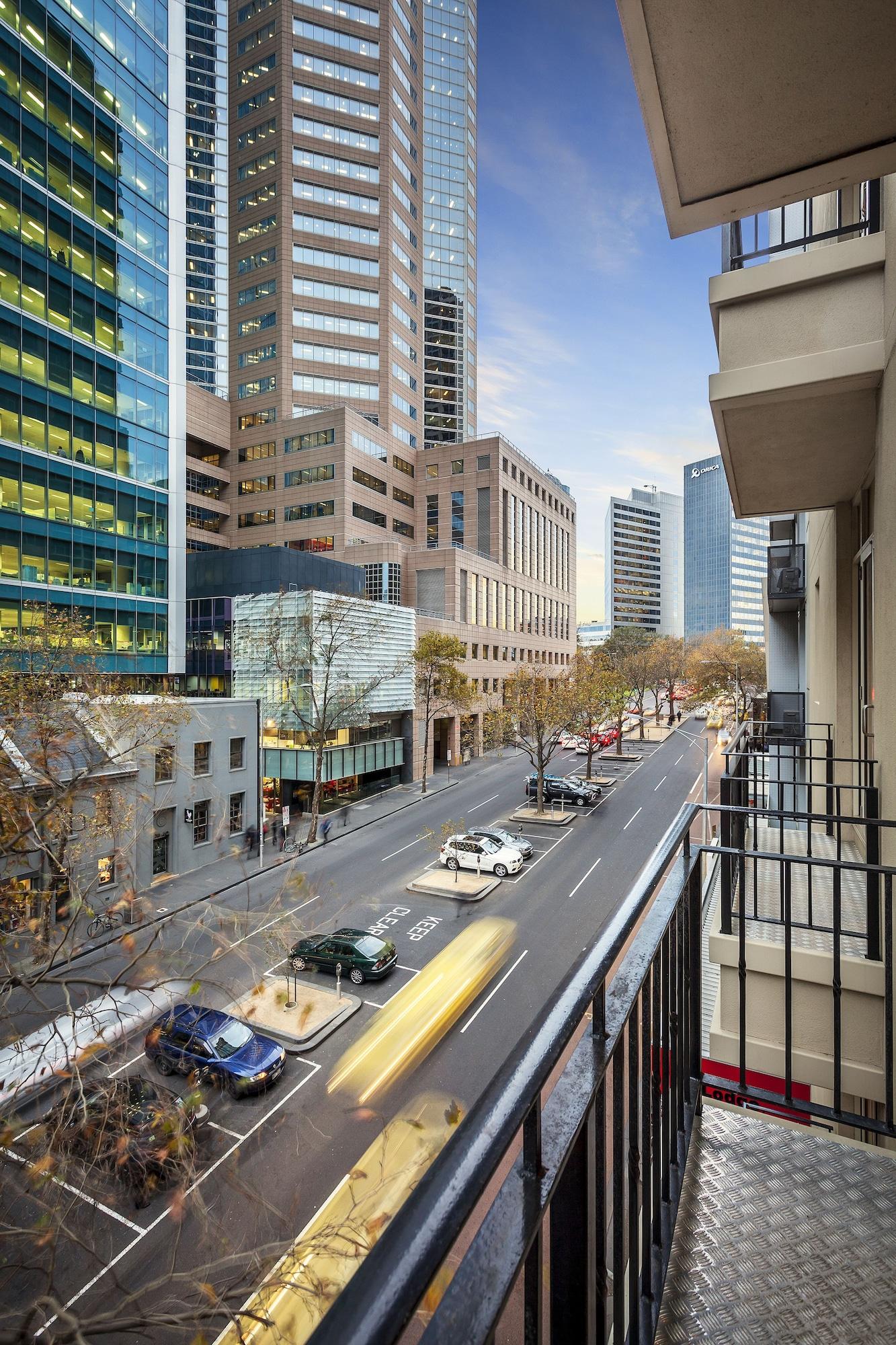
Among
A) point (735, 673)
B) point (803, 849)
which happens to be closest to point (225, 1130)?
point (803, 849)

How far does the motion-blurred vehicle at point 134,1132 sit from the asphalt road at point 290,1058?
1.10 feet

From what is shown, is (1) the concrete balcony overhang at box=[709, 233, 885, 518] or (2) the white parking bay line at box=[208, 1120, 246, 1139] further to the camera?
(2) the white parking bay line at box=[208, 1120, 246, 1139]

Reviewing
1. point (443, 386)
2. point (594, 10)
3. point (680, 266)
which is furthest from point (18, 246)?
point (680, 266)

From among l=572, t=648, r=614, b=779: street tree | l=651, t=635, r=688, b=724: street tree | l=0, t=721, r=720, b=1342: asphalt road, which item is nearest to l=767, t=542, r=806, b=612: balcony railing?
l=0, t=721, r=720, b=1342: asphalt road

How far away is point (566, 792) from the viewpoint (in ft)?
94.7

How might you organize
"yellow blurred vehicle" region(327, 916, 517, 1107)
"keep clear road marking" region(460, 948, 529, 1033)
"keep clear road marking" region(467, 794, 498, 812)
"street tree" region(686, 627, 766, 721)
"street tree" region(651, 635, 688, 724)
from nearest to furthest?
"yellow blurred vehicle" region(327, 916, 517, 1107)
"keep clear road marking" region(460, 948, 529, 1033)
"keep clear road marking" region(467, 794, 498, 812)
"street tree" region(686, 627, 766, 721)
"street tree" region(651, 635, 688, 724)

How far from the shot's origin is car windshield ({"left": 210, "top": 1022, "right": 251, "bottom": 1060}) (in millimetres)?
10211

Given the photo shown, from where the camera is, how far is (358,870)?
2016 cm

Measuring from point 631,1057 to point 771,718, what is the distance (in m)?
14.5

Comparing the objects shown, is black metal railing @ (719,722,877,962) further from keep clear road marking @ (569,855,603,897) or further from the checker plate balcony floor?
keep clear road marking @ (569,855,603,897)

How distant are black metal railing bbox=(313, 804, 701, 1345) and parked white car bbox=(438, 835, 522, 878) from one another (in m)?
17.5

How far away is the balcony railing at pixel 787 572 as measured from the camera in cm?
1474

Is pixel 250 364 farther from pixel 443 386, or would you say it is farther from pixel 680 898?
pixel 680 898

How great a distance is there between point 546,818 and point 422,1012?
46.3ft
